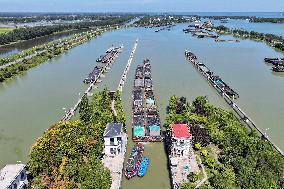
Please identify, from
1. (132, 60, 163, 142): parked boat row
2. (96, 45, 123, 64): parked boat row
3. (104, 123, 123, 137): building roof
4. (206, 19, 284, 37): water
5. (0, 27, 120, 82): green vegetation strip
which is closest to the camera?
(104, 123, 123, 137): building roof

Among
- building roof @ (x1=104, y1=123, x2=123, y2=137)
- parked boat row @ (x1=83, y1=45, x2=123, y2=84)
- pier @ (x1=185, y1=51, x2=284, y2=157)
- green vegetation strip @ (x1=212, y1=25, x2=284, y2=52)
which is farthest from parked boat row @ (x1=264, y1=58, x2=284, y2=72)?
building roof @ (x1=104, y1=123, x2=123, y2=137)

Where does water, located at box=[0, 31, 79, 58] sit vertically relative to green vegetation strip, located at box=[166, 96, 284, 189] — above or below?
above

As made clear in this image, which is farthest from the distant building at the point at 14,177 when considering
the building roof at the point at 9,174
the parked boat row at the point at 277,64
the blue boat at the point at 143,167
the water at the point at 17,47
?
the water at the point at 17,47

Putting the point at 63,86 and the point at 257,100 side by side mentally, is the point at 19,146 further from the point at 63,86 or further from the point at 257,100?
the point at 257,100

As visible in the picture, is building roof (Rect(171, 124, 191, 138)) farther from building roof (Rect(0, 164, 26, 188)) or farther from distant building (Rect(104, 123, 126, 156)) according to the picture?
building roof (Rect(0, 164, 26, 188))

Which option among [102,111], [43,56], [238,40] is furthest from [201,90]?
[238,40]

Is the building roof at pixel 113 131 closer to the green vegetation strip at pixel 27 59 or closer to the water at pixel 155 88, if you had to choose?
the water at pixel 155 88

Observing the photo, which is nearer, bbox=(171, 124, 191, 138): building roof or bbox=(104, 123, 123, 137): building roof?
bbox=(171, 124, 191, 138): building roof
